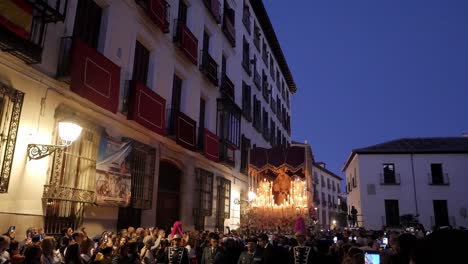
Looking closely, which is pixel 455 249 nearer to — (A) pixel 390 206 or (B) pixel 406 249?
(B) pixel 406 249

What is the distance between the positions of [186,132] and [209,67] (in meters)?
4.81

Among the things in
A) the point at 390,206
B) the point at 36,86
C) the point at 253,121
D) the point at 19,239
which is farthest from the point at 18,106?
the point at 390,206

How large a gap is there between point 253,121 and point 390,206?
15.5 metres

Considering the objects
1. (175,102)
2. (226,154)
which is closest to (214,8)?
(175,102)

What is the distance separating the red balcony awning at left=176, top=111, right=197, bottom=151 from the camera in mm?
14978

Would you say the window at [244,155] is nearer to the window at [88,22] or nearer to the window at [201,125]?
the window at [201,125]

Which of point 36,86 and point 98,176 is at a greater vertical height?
point 36,86

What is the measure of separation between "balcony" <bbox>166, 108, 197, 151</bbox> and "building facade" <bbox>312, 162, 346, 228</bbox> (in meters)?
43.0

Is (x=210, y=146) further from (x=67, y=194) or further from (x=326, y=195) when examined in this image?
(x=326, y=195)

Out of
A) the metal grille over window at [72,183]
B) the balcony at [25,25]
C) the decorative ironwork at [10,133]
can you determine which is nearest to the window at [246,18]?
the metal grille over window at [72,183]

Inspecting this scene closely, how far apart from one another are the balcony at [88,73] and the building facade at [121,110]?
3 centimetres

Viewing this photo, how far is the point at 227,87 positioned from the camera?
70.9 feet

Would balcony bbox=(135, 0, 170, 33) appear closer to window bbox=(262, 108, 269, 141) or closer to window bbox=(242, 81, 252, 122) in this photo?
window bbox=(242, 81, 252, 122)

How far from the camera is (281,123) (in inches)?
1561
